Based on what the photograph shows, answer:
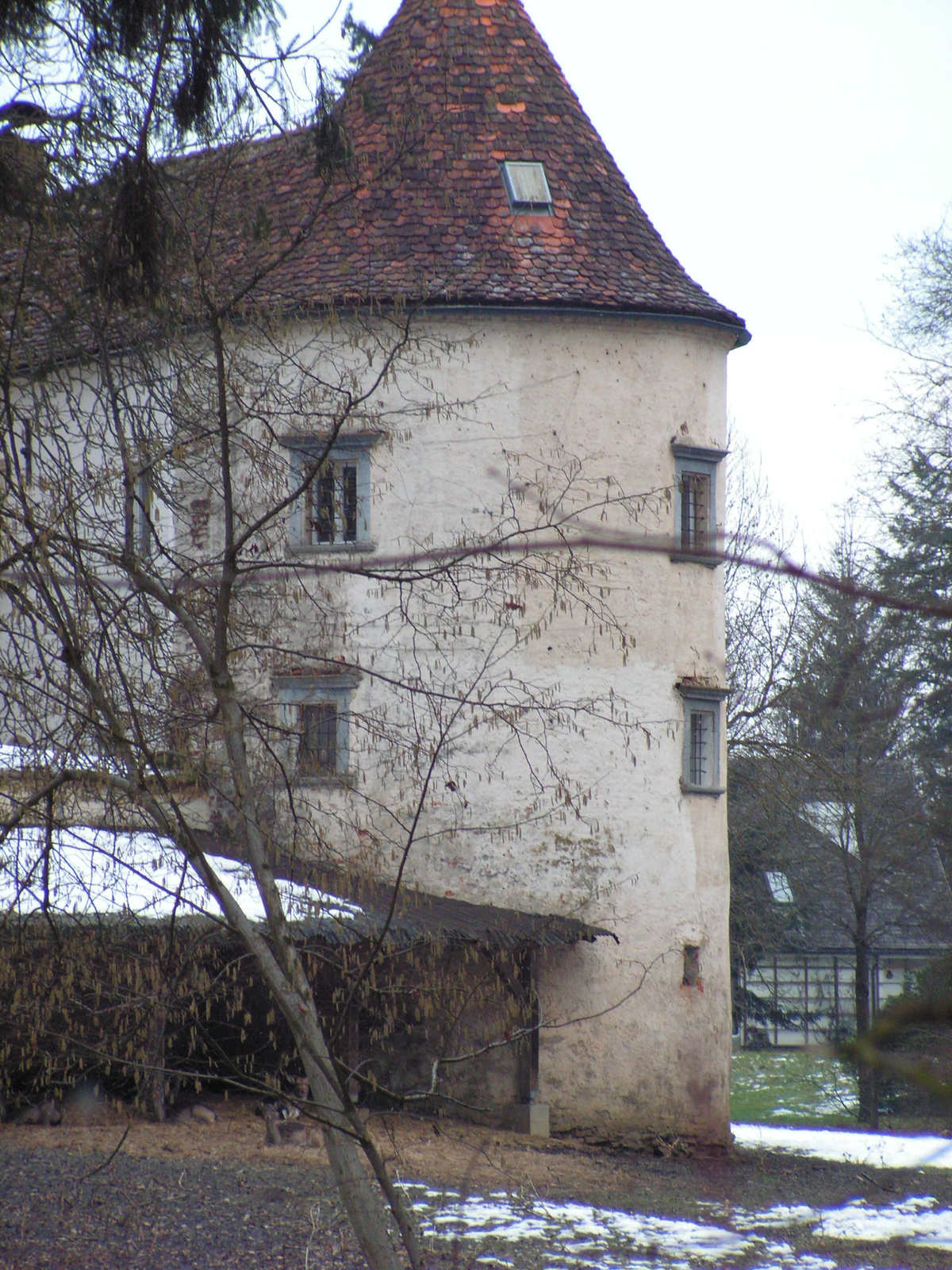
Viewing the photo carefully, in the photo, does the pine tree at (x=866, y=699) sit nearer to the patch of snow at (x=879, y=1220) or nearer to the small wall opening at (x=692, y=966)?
the patch of snow at (x=879, y=1220)

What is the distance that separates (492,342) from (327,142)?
35.7ft

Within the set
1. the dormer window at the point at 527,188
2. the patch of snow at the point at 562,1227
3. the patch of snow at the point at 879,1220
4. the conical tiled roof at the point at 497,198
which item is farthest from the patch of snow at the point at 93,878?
the dormer window at the point at 527,188

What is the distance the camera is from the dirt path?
33.5ft

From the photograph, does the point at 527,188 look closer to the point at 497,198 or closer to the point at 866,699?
the point at 497,198

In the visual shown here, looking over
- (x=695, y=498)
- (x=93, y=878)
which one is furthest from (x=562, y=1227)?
(x=695, y=498)

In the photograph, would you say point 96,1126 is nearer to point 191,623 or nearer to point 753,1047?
point 191,623

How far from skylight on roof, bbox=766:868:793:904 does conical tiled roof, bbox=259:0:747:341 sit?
41.6ft

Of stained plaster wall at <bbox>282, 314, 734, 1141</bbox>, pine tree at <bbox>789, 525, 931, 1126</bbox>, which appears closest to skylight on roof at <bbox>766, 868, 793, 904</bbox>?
stained plaster wall at <bbox>282, 314, 734, 1141</bbox>

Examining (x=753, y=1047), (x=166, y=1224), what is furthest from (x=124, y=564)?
(x=753, y=1047)

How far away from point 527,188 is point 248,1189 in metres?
12.4

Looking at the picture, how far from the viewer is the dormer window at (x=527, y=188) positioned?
1844cm

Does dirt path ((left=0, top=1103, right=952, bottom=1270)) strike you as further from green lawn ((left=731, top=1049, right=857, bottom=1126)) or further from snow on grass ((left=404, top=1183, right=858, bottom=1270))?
green lawn ((left=731, top=1049, right=857, bottom=1126))

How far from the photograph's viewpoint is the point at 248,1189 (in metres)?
11.9

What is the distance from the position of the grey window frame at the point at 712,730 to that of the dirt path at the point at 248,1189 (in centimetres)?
438
